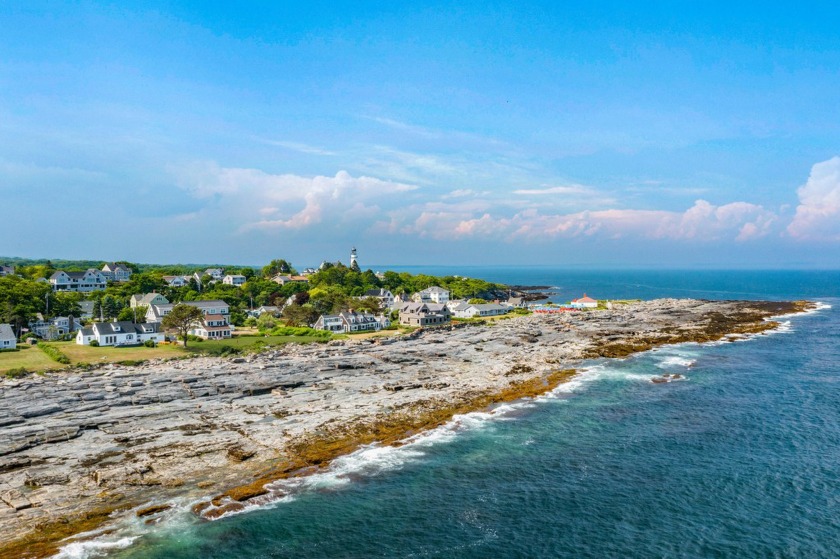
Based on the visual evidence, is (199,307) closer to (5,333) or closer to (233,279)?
(5,333)

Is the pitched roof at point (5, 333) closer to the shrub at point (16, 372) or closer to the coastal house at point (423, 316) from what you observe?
the shrub at point (16, 372)

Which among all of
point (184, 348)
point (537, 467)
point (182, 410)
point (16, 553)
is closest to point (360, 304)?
point (184, 348)

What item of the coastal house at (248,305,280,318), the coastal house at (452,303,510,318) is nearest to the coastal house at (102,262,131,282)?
the coastal house at (248,305,280,318)

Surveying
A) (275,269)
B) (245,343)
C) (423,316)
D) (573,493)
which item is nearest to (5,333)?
(245,343)

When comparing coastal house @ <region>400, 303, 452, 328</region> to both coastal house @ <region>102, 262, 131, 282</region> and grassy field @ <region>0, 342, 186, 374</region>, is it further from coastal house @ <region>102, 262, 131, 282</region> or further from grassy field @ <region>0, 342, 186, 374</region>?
coastal house @ <region>102, 262, 131, 282</region>

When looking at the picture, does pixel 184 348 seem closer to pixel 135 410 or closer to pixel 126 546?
pixel 135 410

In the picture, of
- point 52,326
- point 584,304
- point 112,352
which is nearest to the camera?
point 112,352

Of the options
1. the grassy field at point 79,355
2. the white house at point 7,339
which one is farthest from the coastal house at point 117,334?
the white house at point 7,339
